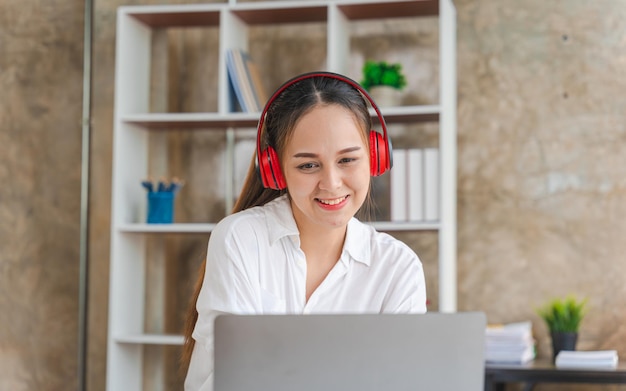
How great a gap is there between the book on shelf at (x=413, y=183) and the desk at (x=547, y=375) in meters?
0.62

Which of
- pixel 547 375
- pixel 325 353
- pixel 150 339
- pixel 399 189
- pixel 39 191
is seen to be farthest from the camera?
pixel 39 191

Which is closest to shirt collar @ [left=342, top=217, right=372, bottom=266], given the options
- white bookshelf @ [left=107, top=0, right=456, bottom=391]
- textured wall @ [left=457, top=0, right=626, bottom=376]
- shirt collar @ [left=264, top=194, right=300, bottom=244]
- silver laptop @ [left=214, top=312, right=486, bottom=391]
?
shirt collar @ [left=264, top=194, right=300, bottom=244]

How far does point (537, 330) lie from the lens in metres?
3.55

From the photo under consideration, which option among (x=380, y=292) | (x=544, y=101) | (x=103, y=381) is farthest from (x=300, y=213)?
(x=103, y=381)

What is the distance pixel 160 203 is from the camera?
11.6 ft

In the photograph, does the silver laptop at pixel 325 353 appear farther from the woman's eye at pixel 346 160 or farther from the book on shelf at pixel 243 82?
the book on shelf at pixel 243 82

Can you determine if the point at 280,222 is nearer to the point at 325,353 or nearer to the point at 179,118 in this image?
the point at 325,353

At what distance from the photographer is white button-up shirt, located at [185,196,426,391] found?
5.24 ft

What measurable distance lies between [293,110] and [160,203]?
1890 millimetres

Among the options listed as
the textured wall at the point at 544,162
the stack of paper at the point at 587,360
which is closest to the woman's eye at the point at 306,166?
the stack of paper at the point at 587,360

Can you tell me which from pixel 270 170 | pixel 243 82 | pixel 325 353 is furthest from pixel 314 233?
pixel 243 82

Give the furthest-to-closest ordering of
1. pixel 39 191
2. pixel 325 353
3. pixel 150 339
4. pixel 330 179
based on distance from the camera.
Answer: pixel 39 191 → pixel 150 339 → pixel 330 179 → pixel 325 353

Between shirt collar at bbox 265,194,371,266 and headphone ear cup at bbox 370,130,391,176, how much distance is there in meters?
0.13

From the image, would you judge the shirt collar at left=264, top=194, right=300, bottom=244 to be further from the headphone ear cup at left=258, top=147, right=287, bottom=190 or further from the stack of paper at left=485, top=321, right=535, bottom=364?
the stack of paper at left=485, top=321, right=535, bottom=364
